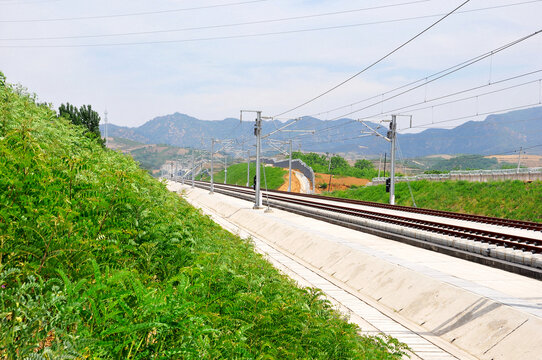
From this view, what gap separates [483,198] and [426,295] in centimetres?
3705

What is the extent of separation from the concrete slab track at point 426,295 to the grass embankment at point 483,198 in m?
22.2

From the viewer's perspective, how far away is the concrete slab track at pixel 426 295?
10.3 meters

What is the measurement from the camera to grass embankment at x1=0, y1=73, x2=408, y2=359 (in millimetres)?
4398

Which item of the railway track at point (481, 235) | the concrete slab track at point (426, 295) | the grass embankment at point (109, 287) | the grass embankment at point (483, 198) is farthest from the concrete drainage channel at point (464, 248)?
the grass embankment at point (483, 198)

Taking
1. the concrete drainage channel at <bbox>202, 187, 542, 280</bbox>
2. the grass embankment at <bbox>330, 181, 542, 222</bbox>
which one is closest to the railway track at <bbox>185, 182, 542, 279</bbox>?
the concrete drainage channel at <bbox>202, 187, 542, 280</bbox>

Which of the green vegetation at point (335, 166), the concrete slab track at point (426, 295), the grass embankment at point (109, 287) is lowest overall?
the green vegetation at point (335, 166)

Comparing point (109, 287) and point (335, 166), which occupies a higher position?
point (109, 287)

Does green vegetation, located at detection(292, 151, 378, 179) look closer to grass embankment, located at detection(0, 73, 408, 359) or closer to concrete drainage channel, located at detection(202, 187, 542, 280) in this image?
→ concrete drainage channel, located at detection(202, 187, 542, 280)

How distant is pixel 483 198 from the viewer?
46969mm

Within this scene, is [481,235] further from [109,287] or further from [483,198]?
[483,198]

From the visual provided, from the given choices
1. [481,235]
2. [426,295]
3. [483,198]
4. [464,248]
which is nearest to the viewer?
[426,295]

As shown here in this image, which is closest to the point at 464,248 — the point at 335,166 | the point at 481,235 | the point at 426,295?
the point at 481,235

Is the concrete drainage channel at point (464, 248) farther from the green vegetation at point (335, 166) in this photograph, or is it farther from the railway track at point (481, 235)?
the green vegetation at point (335, 166)

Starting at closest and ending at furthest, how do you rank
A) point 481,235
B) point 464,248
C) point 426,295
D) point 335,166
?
point 426,295 < point 464,248 < point 481,235 < point 335,166
